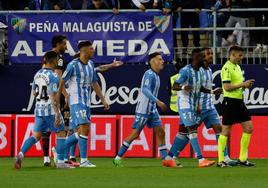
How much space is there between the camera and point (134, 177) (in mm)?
16000

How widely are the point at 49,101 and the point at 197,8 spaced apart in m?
6.78

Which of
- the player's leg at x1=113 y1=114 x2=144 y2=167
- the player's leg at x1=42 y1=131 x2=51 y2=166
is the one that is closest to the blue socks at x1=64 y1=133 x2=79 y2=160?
the player's leg at x1=42 y1=131 x2=51 y2=166

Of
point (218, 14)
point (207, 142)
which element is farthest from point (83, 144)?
point (218, 14)

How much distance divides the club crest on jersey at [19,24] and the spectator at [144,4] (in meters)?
2.67

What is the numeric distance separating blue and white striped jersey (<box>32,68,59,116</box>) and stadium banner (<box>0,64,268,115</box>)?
232 inches

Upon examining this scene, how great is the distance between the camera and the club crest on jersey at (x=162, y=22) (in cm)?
2345

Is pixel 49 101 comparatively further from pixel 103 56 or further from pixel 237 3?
pixel 237 3

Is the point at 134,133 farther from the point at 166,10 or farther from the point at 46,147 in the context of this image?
the point at 166,10

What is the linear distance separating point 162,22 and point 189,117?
5.22 m

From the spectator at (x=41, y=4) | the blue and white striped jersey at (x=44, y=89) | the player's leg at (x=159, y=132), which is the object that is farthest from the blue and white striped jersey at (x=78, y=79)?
the spectator at (x=41, y=4)

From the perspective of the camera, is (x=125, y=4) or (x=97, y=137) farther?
(x=125, y=4)

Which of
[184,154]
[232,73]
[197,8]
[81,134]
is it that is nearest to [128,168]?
[81,134]

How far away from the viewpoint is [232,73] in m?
18.6

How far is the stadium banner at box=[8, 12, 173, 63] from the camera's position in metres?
23.5
